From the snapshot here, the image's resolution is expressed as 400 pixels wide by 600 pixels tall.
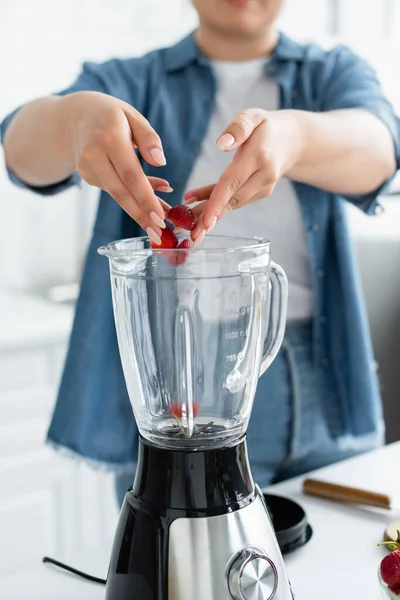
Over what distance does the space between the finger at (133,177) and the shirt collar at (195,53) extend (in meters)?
0.48

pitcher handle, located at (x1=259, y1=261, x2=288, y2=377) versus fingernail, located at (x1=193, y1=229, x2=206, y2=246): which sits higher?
fingernail, located at (x1=193, y1=229, x2=206, y2=246)

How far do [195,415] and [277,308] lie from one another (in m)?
→ 0.11

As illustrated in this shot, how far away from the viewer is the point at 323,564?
76 cm

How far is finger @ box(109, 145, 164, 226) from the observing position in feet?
2.21

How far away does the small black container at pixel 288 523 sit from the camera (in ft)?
2.52

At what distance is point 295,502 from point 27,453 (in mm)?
1067

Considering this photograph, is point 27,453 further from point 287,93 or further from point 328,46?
point 328,46

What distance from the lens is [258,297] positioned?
2.19 feet

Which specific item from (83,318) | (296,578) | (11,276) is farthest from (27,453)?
(296,578)

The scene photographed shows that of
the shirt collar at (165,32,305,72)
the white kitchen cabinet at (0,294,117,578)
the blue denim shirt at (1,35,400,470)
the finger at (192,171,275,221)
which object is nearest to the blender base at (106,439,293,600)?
the finger at (192,171,275,221)

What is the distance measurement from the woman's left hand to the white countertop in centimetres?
33

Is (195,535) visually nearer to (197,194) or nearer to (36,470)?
(197,194)

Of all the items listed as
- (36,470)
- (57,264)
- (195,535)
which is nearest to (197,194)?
(195,535)

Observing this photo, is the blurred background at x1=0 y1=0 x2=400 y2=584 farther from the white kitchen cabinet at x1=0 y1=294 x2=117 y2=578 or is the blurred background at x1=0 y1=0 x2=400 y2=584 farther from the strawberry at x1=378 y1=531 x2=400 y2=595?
the strawberry at x1=378 y1=531 x2=400 y2=595
